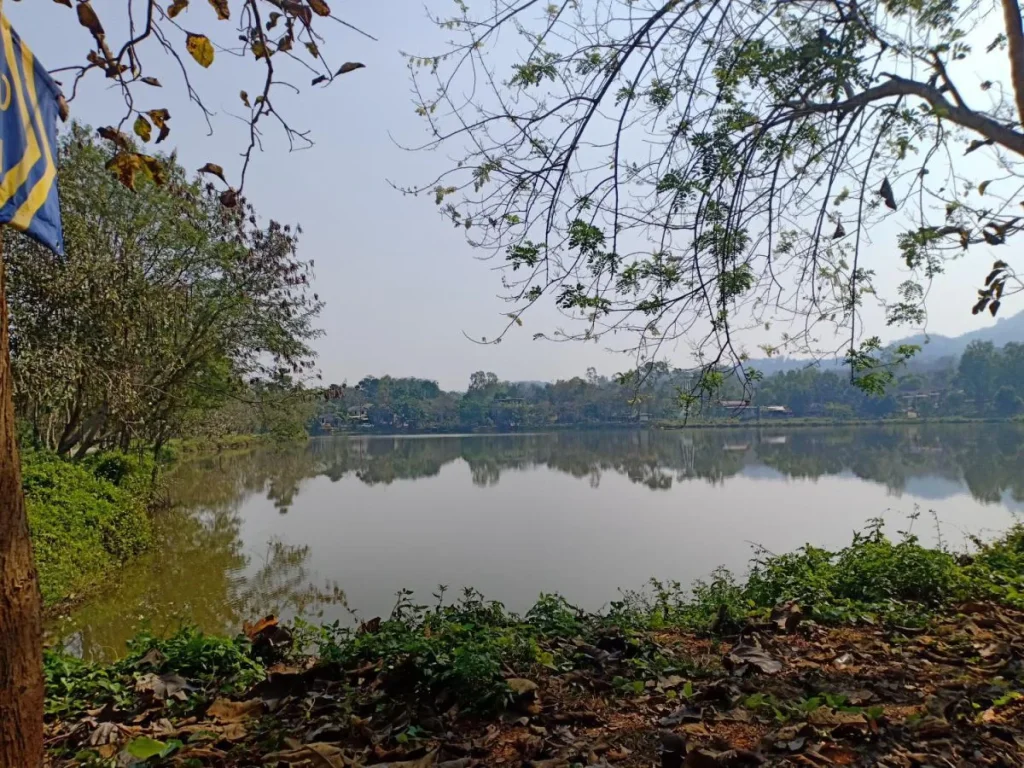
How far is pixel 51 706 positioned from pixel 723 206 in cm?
342

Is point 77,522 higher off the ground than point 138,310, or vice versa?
point 138,310

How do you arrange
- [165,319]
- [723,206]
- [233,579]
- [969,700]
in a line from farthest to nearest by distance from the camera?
[165,319], [233,579], [723,206], [969,700]

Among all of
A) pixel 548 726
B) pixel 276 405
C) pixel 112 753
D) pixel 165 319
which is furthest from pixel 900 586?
pixel 276 405

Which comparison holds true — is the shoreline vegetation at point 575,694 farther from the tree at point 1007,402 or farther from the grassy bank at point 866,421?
the tree at point 1007,402

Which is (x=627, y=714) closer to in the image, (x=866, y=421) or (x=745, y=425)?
(x=745, y=425)

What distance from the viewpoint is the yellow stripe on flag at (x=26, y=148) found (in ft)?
4.96

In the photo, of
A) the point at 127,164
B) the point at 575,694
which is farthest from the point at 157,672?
the point at 127,164

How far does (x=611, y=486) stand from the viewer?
15.2 m

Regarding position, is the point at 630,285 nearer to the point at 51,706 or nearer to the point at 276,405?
the point at 51,706

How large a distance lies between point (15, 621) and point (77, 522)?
741 centimetres

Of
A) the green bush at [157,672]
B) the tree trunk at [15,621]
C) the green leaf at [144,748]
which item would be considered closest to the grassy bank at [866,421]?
the green bush at [157,672]

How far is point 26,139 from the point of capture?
164cm

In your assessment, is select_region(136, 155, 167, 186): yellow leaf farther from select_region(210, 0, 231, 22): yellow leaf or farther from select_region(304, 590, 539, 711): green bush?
select_region(304, 590, 539, 711): green bush

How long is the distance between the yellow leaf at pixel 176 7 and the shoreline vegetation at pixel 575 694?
6.10 feet
